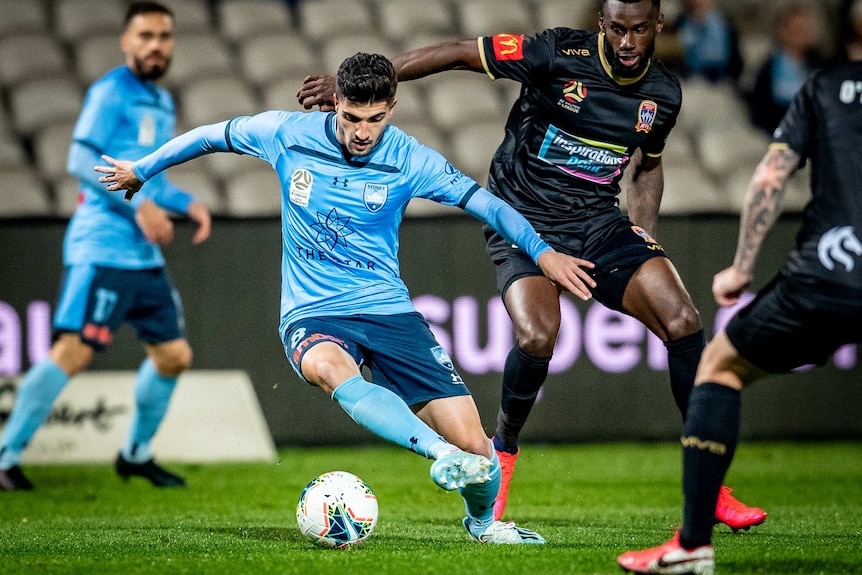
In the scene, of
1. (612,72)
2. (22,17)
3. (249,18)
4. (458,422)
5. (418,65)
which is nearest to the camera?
(458,422)

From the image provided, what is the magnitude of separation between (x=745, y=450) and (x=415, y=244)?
3.03m

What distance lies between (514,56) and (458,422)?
1854 millimetres

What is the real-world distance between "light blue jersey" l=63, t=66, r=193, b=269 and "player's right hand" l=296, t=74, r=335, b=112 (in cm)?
247

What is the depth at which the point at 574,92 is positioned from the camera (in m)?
5.94

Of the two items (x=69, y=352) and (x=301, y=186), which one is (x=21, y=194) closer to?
(x=69, y=352)

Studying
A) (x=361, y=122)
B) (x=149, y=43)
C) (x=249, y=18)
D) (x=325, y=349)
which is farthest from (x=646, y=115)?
(x=249, y=18)

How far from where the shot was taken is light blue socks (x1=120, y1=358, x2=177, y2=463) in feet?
26.0

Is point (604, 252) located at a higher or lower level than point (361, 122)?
lower

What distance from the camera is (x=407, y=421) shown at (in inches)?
194

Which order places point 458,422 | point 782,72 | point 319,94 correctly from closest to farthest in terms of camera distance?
1. point 458,422
2. point 319,94
3. point 782,72

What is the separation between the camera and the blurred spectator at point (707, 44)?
11.8 m

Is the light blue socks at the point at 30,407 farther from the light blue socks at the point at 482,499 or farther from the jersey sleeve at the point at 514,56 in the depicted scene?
the jersey sleeve at the point at 514,56

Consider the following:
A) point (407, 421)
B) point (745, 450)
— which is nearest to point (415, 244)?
point (745, 450)

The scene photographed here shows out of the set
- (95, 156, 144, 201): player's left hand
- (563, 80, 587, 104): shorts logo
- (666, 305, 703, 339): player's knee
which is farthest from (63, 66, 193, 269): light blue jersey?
(666, 305, 703, 339): player's knee
